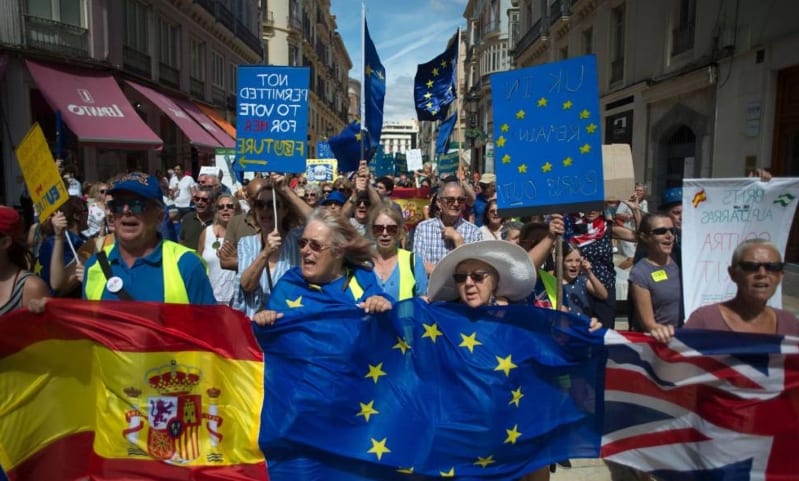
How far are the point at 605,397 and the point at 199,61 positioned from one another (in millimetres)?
25157

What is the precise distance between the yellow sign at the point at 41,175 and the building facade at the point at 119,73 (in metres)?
3.94

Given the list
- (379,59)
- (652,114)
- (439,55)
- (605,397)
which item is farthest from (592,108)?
(652,114)

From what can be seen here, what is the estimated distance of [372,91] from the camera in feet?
21.3

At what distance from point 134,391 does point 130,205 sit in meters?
0.96

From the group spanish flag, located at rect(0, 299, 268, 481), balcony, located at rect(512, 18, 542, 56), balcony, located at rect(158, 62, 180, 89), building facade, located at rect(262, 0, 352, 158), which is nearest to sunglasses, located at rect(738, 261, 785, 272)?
spanish flag, located at rect(0, 299, 268, 481)

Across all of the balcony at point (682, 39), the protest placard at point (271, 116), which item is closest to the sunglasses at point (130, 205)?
the protest placard at point (271, 116)

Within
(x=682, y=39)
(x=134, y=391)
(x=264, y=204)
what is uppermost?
(x=682, y=39)

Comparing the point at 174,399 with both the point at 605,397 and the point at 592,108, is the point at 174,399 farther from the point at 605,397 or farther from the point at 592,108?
the point at 592,108

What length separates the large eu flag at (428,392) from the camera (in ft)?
8.91

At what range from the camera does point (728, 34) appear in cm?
1091

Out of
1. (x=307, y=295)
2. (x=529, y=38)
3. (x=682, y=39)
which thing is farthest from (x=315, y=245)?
(x=529, y=38)

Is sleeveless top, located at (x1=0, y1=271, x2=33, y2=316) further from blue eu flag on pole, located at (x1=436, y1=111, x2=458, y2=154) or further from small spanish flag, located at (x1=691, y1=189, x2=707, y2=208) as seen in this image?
blue eu flag on pole, located at (x1=436, y1=111, x2=458, y2=154)

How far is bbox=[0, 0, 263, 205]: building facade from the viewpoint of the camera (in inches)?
522

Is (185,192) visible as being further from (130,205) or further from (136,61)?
Result: (130,205)
